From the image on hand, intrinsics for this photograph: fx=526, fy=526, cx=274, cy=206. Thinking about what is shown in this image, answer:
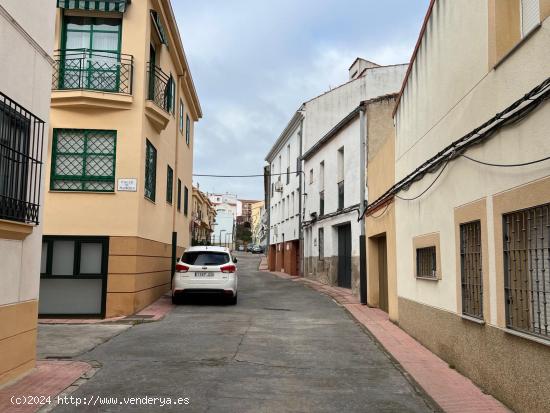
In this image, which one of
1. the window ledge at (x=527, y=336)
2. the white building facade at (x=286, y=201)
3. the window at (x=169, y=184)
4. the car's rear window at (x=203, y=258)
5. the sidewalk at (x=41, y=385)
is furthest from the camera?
the white building facade at (x=286, y=201)

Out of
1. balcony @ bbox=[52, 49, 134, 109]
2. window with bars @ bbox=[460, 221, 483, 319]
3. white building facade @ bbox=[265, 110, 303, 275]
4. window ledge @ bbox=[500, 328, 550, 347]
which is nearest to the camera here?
window ledge @ bbox=[500, 328, 550, 347]

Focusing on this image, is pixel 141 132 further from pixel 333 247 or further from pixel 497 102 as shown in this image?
pixel 333 247

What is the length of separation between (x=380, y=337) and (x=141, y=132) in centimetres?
709

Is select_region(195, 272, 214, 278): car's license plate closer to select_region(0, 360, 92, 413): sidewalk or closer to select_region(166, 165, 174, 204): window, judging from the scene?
select_region(166, 165, 174, 204): window

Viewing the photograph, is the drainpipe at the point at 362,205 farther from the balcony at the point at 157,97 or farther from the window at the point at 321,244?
the window at the point at 321,244

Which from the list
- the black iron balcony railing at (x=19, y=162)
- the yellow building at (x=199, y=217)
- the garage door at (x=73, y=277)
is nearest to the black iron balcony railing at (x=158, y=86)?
the garage door at (x=73, y=277)

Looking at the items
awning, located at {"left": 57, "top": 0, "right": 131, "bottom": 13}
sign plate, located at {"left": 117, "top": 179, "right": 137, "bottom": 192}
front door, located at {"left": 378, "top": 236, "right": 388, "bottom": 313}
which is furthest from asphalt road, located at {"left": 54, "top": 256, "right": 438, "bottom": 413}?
awning, located at {"left": 57, "top": 0, "right": 131, "bottom": 13}

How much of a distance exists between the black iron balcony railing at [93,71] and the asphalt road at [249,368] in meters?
5.58

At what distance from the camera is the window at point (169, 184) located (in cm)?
1662

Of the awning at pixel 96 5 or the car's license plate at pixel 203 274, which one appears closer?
the awning at pixel 96 5

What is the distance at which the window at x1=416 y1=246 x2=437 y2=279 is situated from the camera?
843cm

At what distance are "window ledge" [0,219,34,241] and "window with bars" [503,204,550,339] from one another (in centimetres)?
534

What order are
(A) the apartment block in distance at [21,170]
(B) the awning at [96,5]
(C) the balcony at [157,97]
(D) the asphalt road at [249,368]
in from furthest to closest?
(C) the balcony at [157,97] → (B) the awning at [96,5] → (A) the apartment block in distance at [21,170] → (D) the asphalt road at [249,368]

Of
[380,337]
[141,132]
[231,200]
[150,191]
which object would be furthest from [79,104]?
[231,200]
